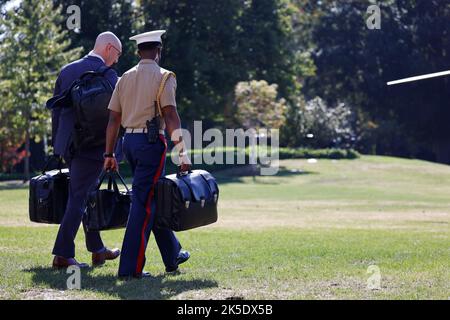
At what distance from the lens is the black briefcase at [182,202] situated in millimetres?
7465

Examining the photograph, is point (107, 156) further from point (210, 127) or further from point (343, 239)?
point (210, 127)

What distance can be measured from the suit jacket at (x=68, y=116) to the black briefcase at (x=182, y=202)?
1.15m

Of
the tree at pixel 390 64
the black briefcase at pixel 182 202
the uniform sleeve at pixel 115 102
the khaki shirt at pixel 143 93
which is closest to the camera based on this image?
the black briefcase at pixel 182 202

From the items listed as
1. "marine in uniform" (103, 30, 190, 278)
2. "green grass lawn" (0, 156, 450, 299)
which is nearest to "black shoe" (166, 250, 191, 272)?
"green grass lawn" (0, 156, 450, 299)

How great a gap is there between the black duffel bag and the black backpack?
0.44 metres

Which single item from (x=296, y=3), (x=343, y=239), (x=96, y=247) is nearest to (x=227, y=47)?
(x=296, y=3)

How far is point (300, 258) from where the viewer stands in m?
9.23

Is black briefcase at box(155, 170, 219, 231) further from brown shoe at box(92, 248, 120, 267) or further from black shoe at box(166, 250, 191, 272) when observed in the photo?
brown shoe at box(92, 248, 120, 267)

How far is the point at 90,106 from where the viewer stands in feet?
26.7

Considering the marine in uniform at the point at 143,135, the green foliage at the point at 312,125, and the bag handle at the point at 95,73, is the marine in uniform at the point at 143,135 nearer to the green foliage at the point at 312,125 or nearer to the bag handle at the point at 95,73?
the bag handle at the point at 95,73

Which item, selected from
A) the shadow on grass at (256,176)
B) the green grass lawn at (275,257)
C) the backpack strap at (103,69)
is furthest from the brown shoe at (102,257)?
the shadow on grass at (256,176)

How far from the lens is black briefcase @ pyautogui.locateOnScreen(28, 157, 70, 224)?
869 cm

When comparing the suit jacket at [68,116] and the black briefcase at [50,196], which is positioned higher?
the suit jacket at [68,116]
